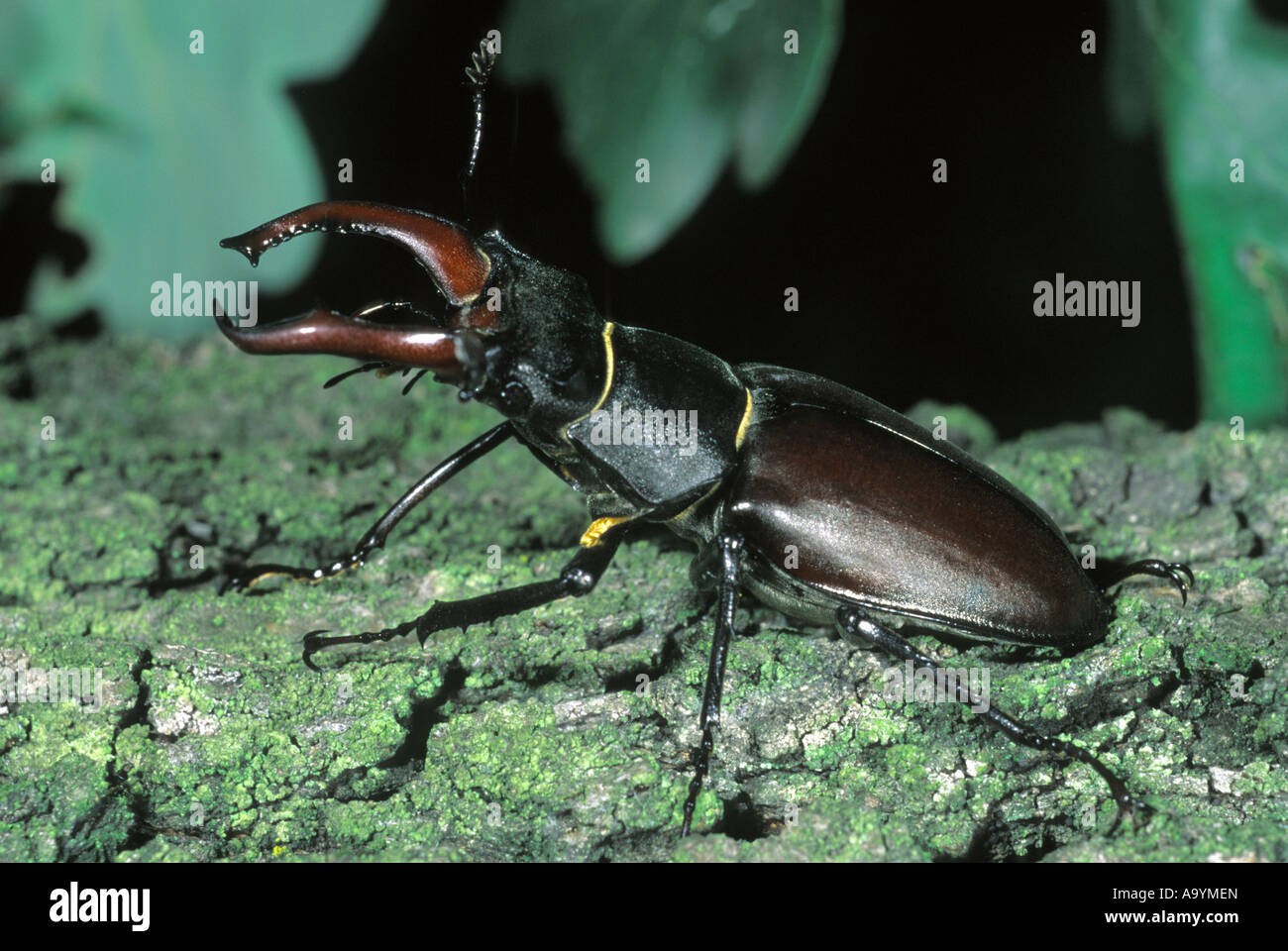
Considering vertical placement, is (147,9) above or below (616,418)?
above

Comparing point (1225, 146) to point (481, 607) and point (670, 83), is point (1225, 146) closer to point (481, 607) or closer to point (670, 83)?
point (670, 83)

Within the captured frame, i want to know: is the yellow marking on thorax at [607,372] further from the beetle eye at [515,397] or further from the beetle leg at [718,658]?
the beetle leg at [718,658]

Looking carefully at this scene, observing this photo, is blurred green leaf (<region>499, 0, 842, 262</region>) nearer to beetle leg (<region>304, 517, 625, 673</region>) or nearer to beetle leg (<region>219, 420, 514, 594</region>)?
beetle leg (<region>219, 420, 514, 594</region>)

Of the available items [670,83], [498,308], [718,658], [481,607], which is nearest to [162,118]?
[498,308]

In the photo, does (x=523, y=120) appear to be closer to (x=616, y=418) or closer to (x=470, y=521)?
(x=616, y=418)

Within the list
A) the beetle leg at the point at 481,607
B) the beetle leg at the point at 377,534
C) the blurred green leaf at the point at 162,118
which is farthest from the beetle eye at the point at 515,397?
the blurred green leaf at the point at 162,118

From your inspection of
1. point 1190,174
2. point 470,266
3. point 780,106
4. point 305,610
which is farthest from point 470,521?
point 1190,174
